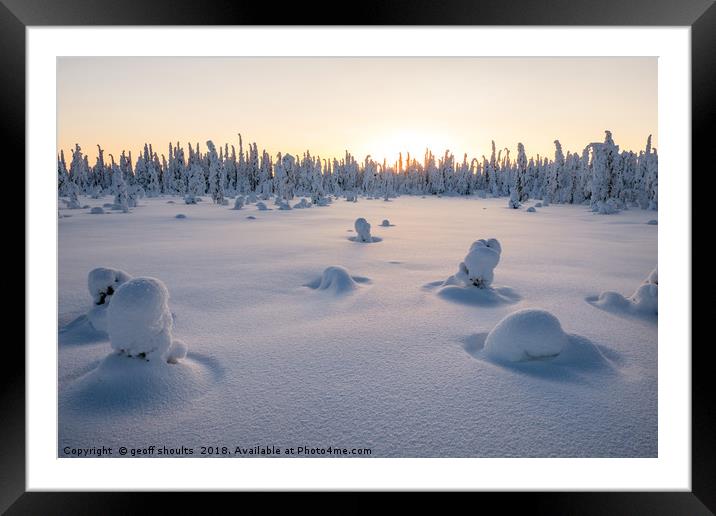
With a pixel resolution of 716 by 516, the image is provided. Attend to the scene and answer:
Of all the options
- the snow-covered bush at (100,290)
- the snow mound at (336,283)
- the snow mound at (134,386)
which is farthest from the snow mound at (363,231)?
the snow mound at (134,386)

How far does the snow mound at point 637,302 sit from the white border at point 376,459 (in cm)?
165

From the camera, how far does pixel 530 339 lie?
2088mm

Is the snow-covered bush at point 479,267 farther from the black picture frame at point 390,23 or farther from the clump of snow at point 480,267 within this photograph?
the black picture frame at point 390,23

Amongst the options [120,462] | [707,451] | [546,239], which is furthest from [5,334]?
[546,239]

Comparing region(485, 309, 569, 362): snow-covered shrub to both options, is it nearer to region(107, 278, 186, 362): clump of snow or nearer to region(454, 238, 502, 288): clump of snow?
region(454, 238, 502, 288): clump of snow

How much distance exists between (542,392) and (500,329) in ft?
1.45

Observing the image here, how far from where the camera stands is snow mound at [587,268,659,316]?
9.75 feet

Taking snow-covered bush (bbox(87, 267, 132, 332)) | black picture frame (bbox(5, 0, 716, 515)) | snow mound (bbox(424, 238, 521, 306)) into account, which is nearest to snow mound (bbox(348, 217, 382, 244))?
snow mound (bbox(424, 238, 521, 306))

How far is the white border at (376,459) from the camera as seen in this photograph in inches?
56.8

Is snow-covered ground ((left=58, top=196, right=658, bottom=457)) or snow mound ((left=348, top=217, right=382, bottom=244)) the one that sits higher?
snow mound ((left=348, top=217, right=382, bottom=244))

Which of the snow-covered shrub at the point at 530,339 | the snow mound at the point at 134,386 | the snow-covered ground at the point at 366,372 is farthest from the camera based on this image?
the snow-covered shrub at the point at 530,339

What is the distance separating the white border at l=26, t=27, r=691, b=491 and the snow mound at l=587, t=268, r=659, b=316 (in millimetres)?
1651

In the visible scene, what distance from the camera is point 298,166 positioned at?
40.9 meters

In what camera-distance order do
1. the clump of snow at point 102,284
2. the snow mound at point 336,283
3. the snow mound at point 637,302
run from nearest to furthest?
the clump of snow at point 102,284 → the snow mound at point 637,302 → the snow mound at point 336,283
